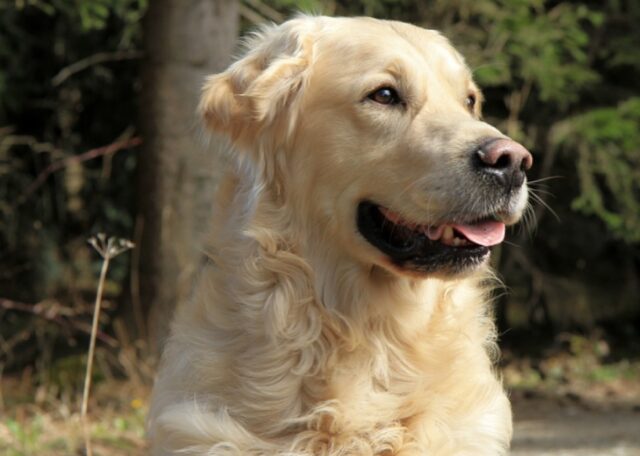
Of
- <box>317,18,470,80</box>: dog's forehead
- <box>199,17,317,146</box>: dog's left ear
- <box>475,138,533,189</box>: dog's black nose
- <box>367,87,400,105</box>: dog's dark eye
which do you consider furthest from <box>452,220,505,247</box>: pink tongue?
<box>199,17,317,146</box>: dog's left ear

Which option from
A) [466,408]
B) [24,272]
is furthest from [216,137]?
[24,272]

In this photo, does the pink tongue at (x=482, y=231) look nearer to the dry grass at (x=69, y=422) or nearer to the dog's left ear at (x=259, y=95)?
the dog's left ear at (x=259, y=95)

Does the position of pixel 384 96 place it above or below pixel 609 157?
above

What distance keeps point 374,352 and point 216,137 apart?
989 millimetres

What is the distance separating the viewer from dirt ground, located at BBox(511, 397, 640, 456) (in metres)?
6.70

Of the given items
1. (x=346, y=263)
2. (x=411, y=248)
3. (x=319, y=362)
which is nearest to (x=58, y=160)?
(x=346, y=263)

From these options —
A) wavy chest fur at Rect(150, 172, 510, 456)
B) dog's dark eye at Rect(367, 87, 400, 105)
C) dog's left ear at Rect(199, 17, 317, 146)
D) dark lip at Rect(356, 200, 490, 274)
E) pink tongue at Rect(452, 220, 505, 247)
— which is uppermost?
dog's dark eye at Rect(367, 87, 400, 105)

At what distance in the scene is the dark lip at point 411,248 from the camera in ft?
11.5

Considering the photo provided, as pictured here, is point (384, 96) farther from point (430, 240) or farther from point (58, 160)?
point (58, 160)

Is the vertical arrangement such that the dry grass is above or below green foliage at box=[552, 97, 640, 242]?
below

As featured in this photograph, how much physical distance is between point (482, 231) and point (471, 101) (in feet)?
2.37

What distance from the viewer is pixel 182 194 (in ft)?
24.5

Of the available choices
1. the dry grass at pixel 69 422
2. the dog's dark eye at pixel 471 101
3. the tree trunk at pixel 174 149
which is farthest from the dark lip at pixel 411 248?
the tree trunk at pixel 174 149

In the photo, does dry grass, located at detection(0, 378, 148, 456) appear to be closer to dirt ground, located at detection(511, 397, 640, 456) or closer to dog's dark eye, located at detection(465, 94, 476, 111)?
dirt ground, located at detection(511, 397, 640, 456)
